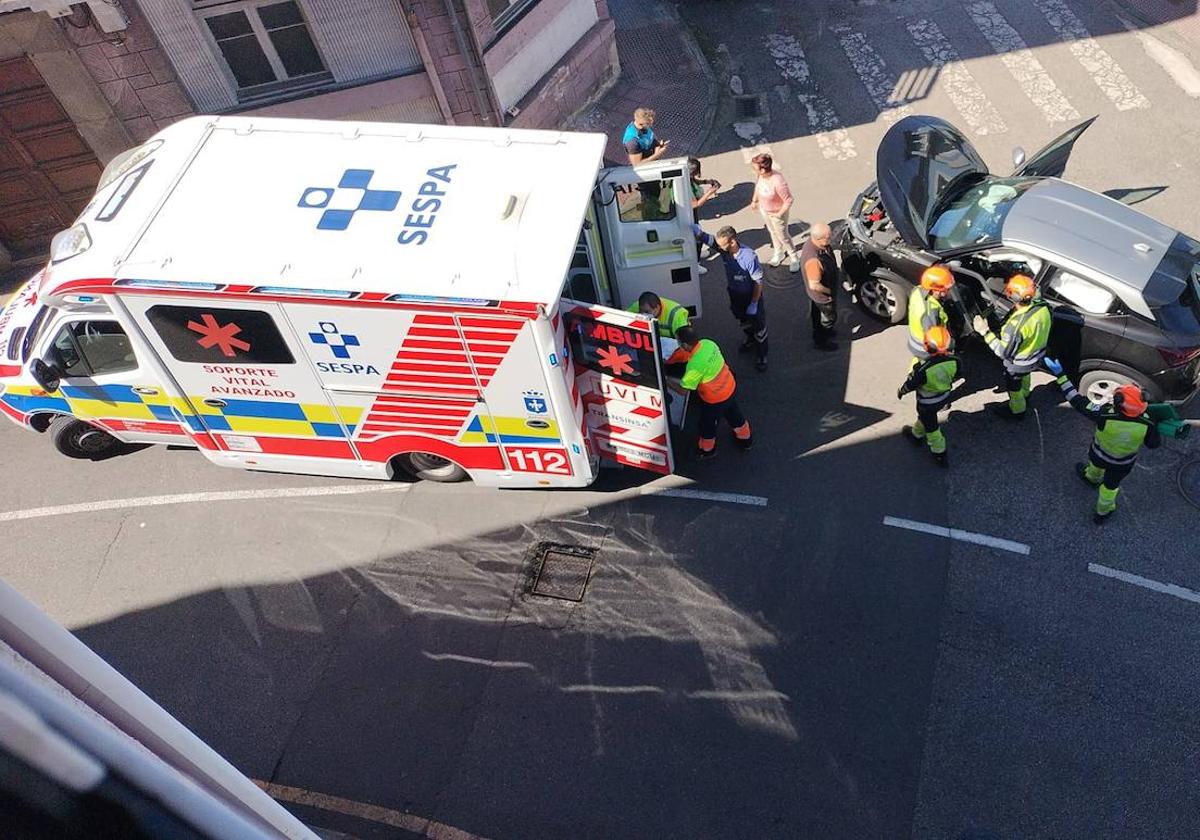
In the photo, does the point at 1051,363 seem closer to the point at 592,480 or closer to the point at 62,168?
the point at 592,480

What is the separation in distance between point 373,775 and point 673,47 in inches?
506

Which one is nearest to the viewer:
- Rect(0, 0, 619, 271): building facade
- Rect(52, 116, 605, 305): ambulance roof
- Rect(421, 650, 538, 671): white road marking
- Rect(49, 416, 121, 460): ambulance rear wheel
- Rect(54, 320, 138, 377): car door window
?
Rect(52, 116, 605, 305): ambulance roof

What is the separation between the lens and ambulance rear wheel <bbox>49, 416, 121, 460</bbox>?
9109 millimetres

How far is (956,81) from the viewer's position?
13227 millimetres

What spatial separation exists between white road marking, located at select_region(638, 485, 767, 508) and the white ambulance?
45 centimetres

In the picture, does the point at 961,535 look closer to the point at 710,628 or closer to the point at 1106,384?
the point at 1106,384

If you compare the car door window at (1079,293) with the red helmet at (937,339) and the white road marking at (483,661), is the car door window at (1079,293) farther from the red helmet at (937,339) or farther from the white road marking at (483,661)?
the white road marking at (483,661)

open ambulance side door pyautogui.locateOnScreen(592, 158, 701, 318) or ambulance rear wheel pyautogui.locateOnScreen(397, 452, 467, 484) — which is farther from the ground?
open ambulance side door pyautogui.locateOnScreen(592, 158, 701, 318)

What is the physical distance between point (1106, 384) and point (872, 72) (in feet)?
25.2

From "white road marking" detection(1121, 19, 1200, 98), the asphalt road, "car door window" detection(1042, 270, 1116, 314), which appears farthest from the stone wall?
"white road marking" detection(1121, 19, 1200, 98)

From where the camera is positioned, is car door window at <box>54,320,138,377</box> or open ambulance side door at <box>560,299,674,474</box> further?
car door window at <box>54,320,138,377</box>

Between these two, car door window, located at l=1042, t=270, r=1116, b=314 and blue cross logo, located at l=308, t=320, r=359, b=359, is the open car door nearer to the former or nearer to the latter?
car door window, located at l=1042, t=270, r=1116, b=314

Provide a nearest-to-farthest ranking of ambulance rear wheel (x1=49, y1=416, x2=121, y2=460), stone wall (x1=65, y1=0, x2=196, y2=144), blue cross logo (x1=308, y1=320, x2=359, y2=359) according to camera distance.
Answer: blue cross logo (x1=308, y1=320, x2=359, y2=359) < ambulance rear wheel (x1=49, y1=416, x2=121, y2=460) < stone wall (x1=65, y1=0, x2=196, y2=144)

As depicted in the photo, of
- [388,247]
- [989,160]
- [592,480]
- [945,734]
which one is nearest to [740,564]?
[592,480]
